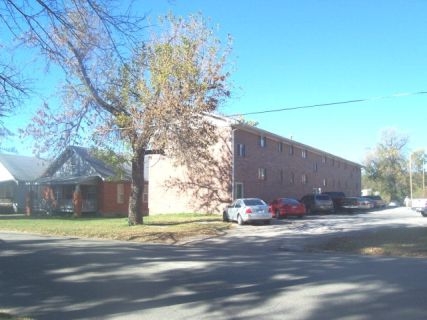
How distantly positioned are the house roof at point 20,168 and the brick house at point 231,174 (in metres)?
12.2

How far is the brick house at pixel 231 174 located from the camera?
3603 cm

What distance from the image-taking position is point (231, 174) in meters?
35.8

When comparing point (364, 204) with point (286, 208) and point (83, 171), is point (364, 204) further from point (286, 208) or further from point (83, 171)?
point (83, 171)

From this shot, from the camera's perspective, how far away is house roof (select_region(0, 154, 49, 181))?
47.1 meters

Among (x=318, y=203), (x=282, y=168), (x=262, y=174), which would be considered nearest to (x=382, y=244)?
(x=318, y=203)

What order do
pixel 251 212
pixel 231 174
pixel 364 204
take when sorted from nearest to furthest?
pixel 251 212 → pixel 231 174 → pixel 364 204

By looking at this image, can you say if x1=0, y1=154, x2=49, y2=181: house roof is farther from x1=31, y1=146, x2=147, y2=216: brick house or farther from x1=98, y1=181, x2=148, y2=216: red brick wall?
x1=98, y1=181, x2=148, y2=216: red brick wall

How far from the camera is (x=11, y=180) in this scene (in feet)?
153

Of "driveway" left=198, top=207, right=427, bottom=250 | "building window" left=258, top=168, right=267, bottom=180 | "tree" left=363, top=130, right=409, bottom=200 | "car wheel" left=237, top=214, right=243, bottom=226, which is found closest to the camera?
"driveway" left=198, top=207, right=427, bottom=250

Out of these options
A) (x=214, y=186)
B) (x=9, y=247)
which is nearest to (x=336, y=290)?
(x=9, y=247)

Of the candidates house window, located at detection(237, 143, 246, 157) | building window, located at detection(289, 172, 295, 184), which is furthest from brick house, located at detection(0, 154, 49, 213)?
building window, located at detection(289, 172, 295, 184)

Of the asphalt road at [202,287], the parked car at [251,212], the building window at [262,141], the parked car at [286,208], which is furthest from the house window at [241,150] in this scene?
the asphalt road at [202,287]

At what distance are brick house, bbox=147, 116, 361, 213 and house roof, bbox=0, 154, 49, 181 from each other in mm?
12181

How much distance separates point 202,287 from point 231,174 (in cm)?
2582
